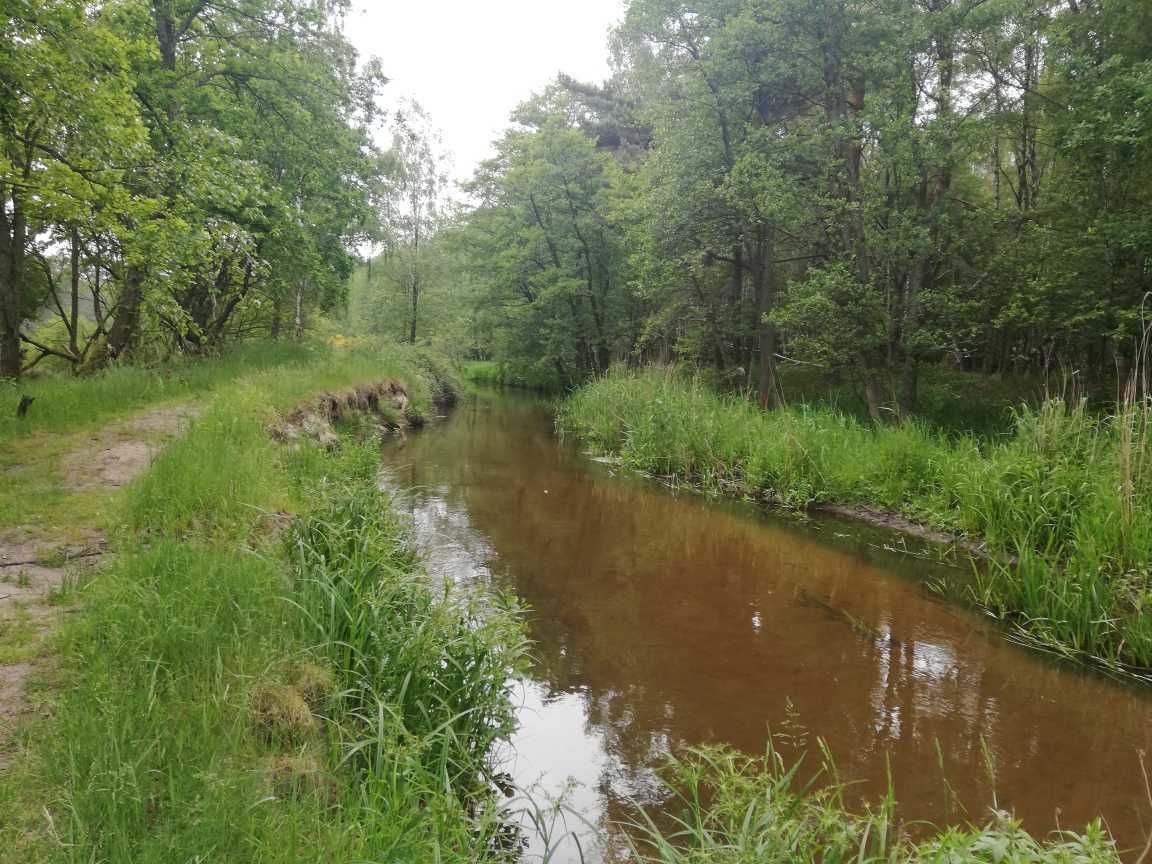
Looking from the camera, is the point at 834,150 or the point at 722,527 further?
the point at 834,150

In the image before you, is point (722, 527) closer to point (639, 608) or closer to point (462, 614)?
point (639, 608)

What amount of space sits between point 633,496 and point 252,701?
24.7ft

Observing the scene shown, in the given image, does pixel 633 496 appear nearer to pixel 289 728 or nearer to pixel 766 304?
pixel 766 304

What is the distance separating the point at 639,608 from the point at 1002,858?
142 inches

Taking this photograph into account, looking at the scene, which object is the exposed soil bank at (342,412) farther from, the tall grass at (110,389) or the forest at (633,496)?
the tall grass at (110,389)

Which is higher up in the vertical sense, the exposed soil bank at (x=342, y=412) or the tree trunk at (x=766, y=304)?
the tree trunk at (x=766, y=304)

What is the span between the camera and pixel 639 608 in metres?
5.57

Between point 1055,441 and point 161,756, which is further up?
point 1055,441

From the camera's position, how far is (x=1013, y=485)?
6.06 m

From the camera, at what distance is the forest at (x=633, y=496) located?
249 centimetres

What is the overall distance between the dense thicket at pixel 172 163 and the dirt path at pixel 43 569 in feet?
8.02

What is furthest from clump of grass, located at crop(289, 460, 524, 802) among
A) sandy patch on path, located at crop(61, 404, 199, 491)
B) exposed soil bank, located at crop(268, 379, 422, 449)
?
exposed soil bank, located at crop(268, 379, 422, 449)

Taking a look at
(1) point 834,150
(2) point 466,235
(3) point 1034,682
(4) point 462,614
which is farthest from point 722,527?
(2) point 466,235

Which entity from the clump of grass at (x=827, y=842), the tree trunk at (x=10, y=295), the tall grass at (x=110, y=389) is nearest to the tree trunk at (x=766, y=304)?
the tall grass at (x=110, y=389)
